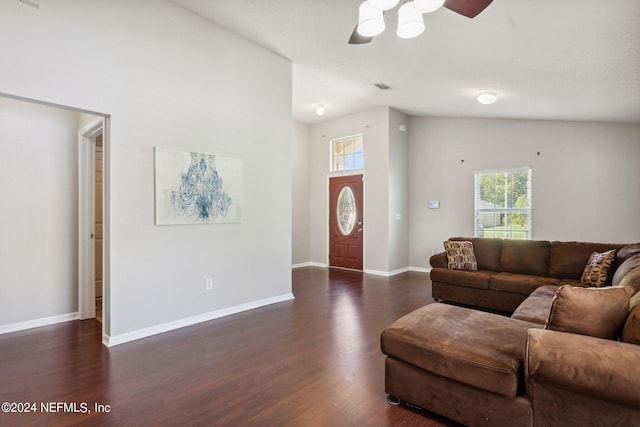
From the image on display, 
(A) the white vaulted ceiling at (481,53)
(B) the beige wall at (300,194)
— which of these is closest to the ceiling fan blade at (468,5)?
(A) the white vaulted ceiling at (481,53)

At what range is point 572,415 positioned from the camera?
1.54 meters

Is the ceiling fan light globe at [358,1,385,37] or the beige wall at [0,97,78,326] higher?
the ceiling fan light globe at [358,1,385,37]

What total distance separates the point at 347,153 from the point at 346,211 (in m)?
1.26

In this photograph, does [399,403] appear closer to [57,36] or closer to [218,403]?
[218,403]

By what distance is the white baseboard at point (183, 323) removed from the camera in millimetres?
3113

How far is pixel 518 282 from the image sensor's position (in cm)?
389

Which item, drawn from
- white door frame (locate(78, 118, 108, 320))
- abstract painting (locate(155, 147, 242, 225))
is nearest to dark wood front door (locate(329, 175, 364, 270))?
abstract painting (locate(155, 147, 242, 225))

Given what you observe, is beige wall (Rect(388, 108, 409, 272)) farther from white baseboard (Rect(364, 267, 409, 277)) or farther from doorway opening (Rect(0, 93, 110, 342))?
A: doorway opening (Rect(0, 93, 110, 342))

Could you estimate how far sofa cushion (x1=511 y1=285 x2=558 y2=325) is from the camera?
2490 millimetres

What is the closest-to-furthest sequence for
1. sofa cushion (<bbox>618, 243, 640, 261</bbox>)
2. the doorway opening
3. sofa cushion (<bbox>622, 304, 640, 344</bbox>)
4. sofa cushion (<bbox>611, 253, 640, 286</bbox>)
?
sofa cushion (<bbox>622, 304, 640, 344</bbox>) → sofa cushion (<bbox>611, 253, 640, 286</bbox>) → sofa cushion (<bbox>618, 243, 640, 261</bbox>) → the doorway opening

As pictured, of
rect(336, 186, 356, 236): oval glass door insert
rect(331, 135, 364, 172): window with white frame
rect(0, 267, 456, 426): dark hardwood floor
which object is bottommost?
rect(0, 267, 456, 426): dark hardwood floor

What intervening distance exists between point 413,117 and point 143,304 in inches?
237

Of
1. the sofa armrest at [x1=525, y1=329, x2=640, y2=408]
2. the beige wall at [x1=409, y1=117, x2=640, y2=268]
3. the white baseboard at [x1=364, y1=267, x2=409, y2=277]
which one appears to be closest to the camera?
the sofa armrest at [x1=525, y1=329, x2=640, y2=408]

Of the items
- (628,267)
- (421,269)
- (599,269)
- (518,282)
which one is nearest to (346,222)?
(421,269)
